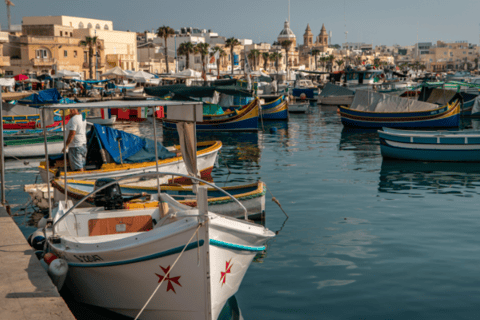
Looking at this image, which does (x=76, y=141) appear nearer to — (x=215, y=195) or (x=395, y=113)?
(x=215, y=195)

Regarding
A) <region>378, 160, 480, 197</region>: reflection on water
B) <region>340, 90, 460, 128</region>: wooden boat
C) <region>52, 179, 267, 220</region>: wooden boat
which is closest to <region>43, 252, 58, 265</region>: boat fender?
<region>52, 179, 267, 220</region>: wooden boat

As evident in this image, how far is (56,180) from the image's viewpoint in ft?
46.9

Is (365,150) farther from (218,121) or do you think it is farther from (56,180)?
(56,180)

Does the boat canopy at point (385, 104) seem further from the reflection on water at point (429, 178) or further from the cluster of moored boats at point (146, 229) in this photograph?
the cluster of moored boats at point (146, 229)

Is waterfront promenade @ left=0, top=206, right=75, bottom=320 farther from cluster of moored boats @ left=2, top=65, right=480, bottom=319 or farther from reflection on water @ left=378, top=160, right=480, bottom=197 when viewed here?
reflection on water @ left=378, top=160, right=480, bottom=197

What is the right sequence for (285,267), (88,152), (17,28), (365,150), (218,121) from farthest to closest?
(17,28), (218,121), (365,150), (88,152), (285,267)

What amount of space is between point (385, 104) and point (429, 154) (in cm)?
1461

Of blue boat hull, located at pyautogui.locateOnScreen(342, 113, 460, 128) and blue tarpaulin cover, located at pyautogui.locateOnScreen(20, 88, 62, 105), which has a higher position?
blue tarpaulin cover, located at pyautogui.locateOnScreen(20, 88, 62, 105)

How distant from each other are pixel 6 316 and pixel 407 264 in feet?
25.5

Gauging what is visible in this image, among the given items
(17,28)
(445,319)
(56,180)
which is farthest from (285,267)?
(17,28)

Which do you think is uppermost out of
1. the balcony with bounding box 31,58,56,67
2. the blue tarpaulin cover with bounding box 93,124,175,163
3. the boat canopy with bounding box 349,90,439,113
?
the balcony with bounding box 31,58,56,67

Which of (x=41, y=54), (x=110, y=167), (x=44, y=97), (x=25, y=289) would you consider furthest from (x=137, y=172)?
(x=41, y=54)

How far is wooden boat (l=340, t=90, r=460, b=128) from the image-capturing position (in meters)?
36.8

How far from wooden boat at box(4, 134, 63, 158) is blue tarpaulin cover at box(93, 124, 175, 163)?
9276mm
